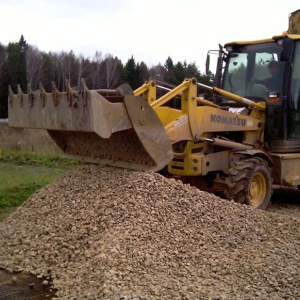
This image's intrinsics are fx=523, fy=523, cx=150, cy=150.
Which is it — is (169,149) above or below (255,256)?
above

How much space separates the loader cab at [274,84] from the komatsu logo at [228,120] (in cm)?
68

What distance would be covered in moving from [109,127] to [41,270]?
179cm

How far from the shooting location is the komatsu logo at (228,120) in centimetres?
786

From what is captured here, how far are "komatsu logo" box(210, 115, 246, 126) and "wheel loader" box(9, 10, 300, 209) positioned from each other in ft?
0.05

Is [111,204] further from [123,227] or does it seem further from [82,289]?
[82,289]

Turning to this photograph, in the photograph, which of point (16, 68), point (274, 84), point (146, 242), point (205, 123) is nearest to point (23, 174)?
point (205, 123)

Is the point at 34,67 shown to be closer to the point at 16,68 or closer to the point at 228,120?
the point at 16,68

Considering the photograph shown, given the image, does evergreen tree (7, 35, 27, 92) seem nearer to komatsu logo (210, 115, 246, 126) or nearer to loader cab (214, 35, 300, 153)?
loader cab (214, 35, 300, 153)

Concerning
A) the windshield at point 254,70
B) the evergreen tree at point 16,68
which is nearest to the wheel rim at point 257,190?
the windshield at point 254,70

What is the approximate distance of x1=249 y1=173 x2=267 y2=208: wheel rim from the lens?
25.9 feet

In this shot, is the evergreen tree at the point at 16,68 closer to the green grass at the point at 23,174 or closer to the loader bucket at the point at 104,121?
the green grass at the point at 23,174

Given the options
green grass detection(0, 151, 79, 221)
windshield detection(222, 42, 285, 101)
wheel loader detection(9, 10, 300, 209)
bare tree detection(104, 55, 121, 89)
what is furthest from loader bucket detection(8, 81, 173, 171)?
bare tree detection(104, 55, 121, 89)

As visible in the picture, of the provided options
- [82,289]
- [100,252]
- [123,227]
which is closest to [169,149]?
[123,227]

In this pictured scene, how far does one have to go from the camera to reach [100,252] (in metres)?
5.17
